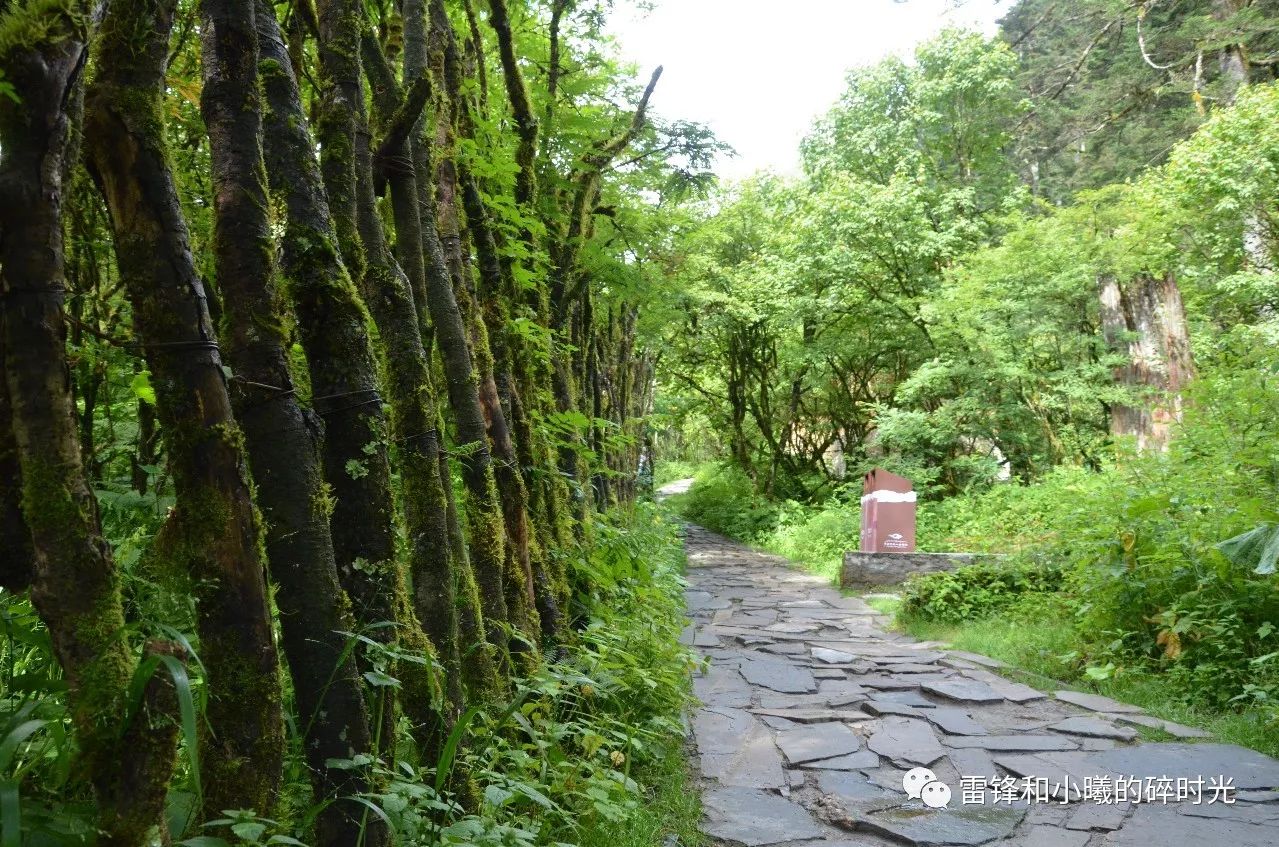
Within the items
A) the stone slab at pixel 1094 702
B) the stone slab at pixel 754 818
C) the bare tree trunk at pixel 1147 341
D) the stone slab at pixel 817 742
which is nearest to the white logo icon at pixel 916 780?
the stone slab at pixel 817 742

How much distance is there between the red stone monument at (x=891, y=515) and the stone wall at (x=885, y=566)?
144 millimetres

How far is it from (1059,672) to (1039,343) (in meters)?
8.37

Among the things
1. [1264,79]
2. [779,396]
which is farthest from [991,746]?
[1264,79]

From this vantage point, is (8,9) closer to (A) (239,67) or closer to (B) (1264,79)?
(A) (239,67)

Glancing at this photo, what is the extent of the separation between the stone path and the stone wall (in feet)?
8.14

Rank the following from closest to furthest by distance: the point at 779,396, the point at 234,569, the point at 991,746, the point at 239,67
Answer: the point at 234,569
the point at 239,67
the point at 991,746
the point at 779,396

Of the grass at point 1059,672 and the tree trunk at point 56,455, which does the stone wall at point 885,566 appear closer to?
the grass at point 1059,672

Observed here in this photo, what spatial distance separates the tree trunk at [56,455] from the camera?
3.88ft

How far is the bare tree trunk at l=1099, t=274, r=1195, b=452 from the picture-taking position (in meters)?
11.3

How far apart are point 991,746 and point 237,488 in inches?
171

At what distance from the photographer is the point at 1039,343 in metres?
12.9

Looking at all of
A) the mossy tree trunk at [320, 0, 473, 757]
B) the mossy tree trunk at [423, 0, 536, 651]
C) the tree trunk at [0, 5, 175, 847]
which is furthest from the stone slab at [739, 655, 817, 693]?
the tree trunk at [0, 5, 175, 847]

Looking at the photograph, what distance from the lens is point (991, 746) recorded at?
177 inches

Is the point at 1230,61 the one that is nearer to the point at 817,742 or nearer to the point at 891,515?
the point at 891,515
